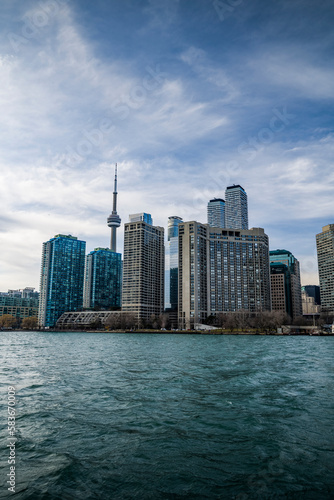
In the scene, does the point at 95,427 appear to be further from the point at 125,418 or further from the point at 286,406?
the point at 286,406

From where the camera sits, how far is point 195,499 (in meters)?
12.0

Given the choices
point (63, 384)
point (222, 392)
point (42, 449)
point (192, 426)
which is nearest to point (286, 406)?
point (222, 392)

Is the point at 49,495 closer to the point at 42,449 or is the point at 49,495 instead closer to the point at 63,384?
the point at 42,449

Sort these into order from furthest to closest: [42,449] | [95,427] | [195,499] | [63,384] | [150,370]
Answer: [150,370]
[63,384]
[95,427]
[42,449]
[195,499]

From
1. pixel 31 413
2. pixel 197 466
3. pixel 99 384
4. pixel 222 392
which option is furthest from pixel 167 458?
pixel 99 384

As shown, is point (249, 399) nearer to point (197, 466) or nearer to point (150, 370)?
point (197, 466)

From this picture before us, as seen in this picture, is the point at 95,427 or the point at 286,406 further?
the point at 286,406

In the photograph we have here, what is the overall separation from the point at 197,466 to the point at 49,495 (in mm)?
5850

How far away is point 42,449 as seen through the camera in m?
16.6

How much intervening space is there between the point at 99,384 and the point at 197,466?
1977cm

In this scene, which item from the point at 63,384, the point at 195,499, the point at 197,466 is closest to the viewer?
the point at 195,499

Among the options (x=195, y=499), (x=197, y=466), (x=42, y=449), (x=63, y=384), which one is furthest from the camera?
(x=63, y=384)

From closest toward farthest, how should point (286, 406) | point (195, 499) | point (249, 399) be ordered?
1. point (195, 499)
2. point (286, 406)
3. point (249, 399)

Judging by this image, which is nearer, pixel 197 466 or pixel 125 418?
pixel 197 466
